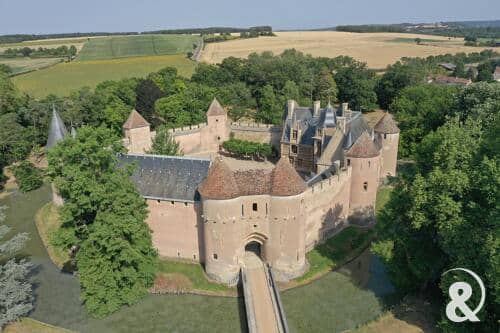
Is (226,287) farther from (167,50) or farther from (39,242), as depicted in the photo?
(167,50)

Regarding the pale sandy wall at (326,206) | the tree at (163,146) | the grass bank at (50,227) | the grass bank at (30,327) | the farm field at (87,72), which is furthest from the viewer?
the farm field at (87,72)

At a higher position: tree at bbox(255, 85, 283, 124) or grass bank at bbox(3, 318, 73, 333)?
tree at bbox(255, 85, 283, 124)

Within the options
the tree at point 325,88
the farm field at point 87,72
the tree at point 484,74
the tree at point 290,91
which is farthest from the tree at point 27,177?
the tree at point 484,74

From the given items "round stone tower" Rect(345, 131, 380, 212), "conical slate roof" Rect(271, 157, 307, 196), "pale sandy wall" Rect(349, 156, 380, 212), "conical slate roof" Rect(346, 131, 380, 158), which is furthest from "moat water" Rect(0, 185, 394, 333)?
"conical slate roof" Rect(346, 131, 380, 158)

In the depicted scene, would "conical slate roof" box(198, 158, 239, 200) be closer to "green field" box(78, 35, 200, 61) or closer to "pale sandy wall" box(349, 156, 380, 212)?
"pale sandy wall" box(349, 156, 380, 212)

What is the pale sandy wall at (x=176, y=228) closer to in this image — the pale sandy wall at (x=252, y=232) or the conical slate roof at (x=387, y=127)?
the pale sandy wall at (x=252, y=232)
